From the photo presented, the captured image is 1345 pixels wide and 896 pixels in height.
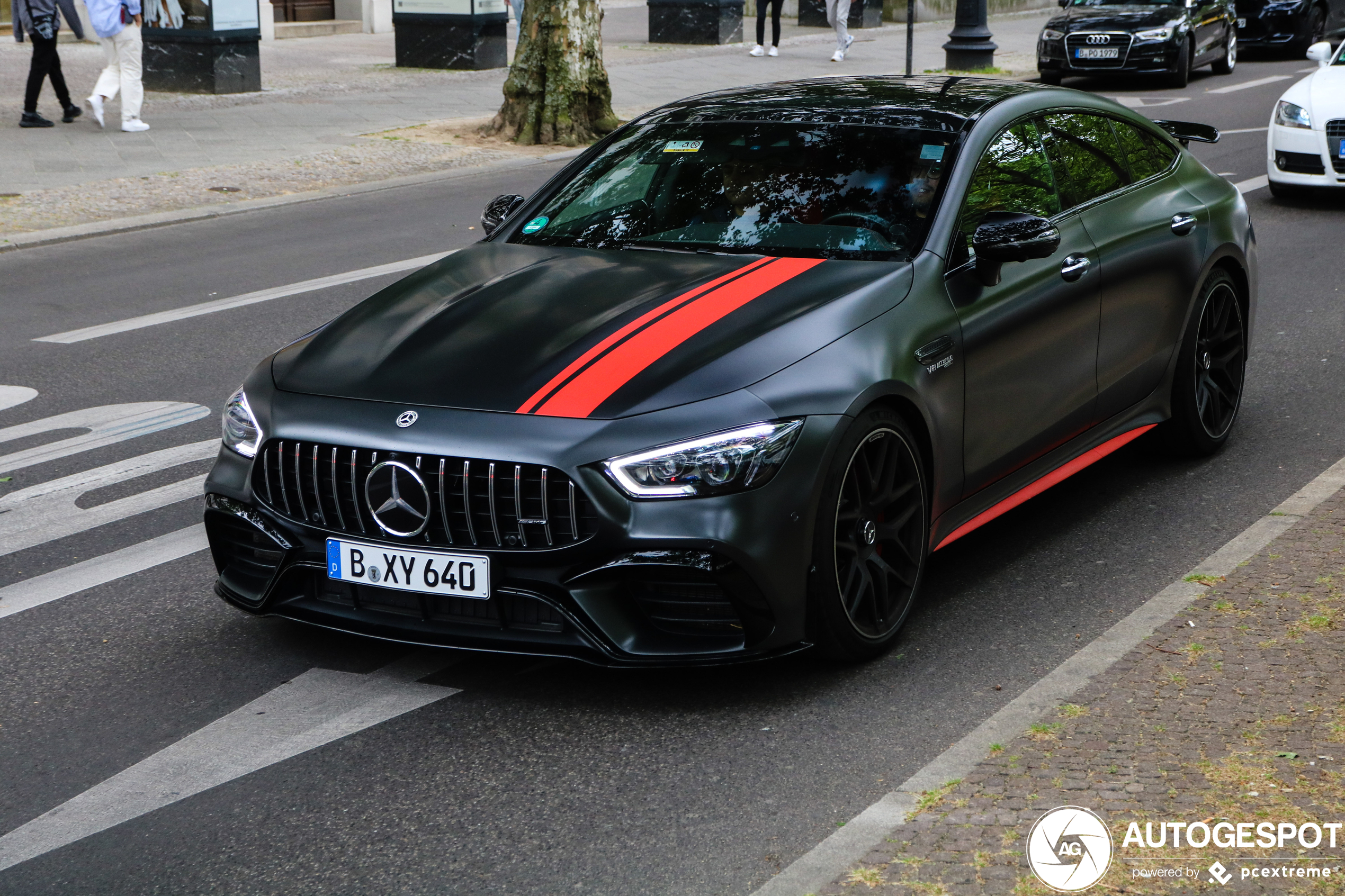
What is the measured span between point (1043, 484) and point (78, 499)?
360 centimetres

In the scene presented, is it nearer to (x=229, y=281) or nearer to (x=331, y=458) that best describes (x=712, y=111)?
(x=331, y=458)

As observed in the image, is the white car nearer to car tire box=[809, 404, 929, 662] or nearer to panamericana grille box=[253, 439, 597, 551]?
car tire box=[809, 404, 929, 662]

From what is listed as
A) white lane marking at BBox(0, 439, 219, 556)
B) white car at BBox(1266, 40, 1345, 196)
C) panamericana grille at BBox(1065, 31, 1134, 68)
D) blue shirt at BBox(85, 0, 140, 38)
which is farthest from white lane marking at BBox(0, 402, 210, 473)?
panamericana grille at BBox(1065, 31, 1134, 68)

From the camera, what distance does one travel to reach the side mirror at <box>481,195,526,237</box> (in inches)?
233

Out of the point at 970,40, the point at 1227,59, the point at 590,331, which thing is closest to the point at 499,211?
the point at 590,331

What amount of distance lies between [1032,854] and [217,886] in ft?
5.67

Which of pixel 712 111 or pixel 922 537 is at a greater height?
pixel 712 111

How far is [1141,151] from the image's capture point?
20.7ft

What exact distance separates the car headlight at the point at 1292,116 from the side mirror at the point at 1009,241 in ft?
29.4

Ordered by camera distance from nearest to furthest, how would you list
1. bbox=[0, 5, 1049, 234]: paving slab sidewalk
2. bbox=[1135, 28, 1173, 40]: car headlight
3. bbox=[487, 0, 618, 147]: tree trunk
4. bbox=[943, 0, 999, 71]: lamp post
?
bbox=[0, 5, 1049, 234]: paving slab sidewalk < bbox=[487, 0, 618, 147]: tree trunk < bbox=[1135, 28, 1173, 40]: car headlight < bbox=[943, 0, 999, 71]: lamp post

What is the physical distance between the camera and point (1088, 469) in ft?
21.2

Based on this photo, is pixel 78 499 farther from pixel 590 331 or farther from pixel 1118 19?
pixel 1118 19

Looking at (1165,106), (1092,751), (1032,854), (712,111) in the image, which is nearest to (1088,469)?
(712,111)

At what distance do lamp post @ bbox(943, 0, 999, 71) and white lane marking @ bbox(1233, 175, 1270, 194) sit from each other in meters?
10.9
